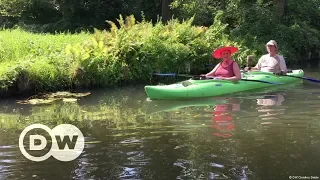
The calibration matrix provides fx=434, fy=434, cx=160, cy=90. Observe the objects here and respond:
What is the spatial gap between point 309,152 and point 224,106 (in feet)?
10.5

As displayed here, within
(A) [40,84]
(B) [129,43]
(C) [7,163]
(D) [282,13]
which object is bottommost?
(C) [7,163]

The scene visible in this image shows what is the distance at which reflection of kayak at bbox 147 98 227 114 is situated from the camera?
27.9 feet

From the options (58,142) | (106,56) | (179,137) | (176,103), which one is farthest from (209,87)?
(58,142)

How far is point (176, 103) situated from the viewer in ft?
29.4

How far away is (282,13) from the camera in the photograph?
19672 millimetres

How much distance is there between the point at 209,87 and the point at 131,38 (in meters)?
3.51

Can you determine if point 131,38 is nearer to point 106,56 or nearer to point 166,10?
point 106,56

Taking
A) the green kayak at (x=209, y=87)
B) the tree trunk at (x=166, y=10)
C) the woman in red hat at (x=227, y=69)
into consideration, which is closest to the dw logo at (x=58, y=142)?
the green kayak at (x=209, y=87)

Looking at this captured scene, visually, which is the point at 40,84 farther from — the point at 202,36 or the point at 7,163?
the point at 202,36

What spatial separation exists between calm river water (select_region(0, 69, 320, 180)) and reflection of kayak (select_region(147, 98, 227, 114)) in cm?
2

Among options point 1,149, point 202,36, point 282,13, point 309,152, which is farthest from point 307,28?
point 1,149

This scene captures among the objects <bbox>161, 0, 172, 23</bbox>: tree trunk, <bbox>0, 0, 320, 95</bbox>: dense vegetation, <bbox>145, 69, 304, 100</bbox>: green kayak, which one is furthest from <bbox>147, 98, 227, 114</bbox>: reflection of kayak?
<bbox>161, 0, 172, 23</bbox>: tree trunk

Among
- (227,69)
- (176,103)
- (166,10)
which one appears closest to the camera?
(176,103)

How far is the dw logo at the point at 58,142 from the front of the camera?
5.43 meters
